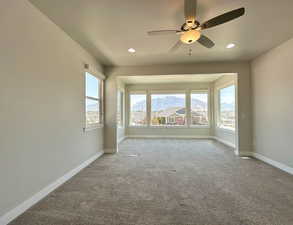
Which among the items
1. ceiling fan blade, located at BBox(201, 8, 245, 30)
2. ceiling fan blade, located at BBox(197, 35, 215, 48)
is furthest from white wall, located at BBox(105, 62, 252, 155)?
ceiling fan blade, located at BBox(201, 8, 245, 30)

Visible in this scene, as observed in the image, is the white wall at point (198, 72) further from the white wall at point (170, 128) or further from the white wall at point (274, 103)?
the white wall at point (170, 128)

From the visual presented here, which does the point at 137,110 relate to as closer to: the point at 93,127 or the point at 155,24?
the point at 93,127

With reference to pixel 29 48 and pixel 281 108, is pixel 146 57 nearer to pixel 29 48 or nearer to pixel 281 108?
pixel 29 48

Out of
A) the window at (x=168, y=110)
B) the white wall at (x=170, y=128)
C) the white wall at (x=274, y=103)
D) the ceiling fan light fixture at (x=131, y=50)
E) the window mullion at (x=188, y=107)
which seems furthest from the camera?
the window at (x=168, y=110)

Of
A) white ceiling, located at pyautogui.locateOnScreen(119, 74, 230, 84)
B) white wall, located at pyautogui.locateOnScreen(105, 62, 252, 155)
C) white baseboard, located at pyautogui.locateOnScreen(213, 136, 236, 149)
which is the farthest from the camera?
white ceiling, located at pyautogui.locateOnScreen(119, 74, 230, 84)

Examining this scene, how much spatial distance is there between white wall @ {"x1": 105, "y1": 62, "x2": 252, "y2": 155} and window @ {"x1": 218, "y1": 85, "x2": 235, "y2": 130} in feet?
3.75

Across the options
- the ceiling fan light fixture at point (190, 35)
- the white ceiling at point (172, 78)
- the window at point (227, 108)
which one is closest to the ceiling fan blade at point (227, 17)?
the ceiling fan light fixture at point (190, 35)

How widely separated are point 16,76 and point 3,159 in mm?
927

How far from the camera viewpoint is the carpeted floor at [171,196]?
5.89 feet

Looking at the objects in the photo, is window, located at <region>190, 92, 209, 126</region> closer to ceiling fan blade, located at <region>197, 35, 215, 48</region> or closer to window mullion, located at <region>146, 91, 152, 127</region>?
window mullion, located at <region>146, 91, 152, 127</region>

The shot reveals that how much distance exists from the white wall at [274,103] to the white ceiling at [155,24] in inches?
13.5

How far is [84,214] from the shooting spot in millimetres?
1865

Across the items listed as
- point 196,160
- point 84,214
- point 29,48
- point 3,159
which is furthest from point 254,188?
point 29,48

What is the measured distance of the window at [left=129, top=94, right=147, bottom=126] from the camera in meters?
7.46
